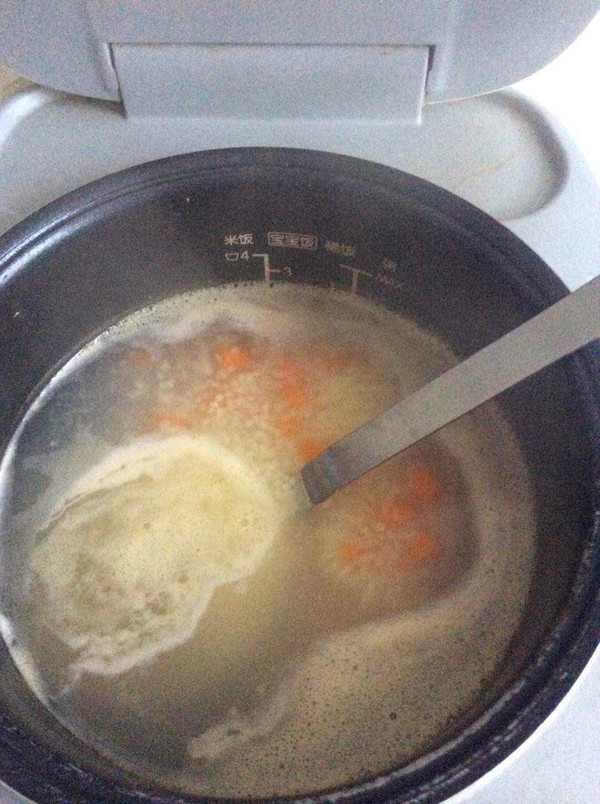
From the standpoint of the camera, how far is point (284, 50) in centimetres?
75

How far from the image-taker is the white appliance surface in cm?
58

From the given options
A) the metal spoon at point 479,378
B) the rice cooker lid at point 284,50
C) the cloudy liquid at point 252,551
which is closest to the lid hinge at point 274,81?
the rice cooker lid at point 284,50

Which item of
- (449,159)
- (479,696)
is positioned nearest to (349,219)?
(449,159)

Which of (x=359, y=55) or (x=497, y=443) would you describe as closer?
(x=359, y=55)

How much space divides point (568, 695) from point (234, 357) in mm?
514

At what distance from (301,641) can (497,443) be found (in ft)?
0.93

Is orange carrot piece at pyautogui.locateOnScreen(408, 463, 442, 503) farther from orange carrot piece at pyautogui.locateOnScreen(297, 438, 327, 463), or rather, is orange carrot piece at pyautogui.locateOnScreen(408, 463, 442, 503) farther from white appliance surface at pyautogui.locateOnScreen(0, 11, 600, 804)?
white appliance surface at pyautogui.locateOnScreen(0, 11, 600, 804)

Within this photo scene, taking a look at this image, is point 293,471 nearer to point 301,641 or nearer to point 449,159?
point 301,641

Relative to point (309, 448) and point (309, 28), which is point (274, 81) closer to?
point (309, 28)

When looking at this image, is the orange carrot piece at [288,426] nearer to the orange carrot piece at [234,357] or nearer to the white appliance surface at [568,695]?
the orange carrot piece at [234,357]

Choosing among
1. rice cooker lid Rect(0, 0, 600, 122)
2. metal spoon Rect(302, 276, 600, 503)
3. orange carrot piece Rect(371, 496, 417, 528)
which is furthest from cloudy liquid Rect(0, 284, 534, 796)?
rice cooker lid Rect(0, 0, 600, 122)

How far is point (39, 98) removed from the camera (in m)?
0.86

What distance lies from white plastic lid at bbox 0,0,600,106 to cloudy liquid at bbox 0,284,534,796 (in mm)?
281

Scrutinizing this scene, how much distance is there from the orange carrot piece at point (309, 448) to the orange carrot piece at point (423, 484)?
0.31 ft
